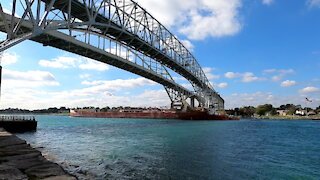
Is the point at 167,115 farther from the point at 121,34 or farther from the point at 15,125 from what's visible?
the point at 15,125

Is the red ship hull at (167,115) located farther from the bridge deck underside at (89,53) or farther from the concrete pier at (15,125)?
the concrete pier at (15,125)

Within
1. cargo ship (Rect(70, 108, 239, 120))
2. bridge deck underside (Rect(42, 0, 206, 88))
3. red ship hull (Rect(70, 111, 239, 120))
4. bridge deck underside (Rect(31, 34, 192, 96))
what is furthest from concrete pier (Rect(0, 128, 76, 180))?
cargo ship (Rect(70, 108, 239, 120))

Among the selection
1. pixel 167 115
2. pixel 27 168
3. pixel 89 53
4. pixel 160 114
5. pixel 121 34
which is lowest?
pixel 27 168

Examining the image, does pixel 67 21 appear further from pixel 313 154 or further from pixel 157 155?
pixel 313 154

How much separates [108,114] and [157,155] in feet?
268

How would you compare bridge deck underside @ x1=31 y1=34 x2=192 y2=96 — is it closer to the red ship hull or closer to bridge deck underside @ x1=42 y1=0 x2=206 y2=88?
bridge deck underside @ x1=42 y1=0 x2=206 y2=88

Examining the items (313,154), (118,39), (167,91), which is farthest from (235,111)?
(313,154)

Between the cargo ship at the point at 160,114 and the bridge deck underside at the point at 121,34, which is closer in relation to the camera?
the bridge deck underside at the point at 121,34

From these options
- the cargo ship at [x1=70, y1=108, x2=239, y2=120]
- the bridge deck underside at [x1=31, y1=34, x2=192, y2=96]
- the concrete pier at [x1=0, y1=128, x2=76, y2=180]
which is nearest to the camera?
the concrete pier at [x1=0, y1=128, x2=76, y2=180]

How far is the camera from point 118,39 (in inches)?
1396

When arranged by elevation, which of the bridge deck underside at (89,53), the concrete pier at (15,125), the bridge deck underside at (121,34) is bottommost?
the concrete pier at (15,125)

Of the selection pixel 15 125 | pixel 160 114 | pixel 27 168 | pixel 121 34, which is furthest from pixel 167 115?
pixel 27 168

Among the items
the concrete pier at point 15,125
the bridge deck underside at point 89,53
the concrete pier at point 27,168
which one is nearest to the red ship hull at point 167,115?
the bridge deck underside at point 89,53

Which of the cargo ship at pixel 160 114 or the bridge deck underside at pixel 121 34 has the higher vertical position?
the bridge deck underside at pixel 121 34
